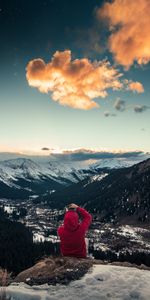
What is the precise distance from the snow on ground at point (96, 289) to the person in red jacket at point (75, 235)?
3.10m

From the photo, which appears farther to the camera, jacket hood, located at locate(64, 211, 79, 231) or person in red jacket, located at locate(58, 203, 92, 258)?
person in red jacket, located at locate(58, 203, 92, 258)

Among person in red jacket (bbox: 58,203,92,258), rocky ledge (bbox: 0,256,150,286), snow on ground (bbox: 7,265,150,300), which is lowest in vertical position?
snow on ground (bbox: 7,265,150,300)

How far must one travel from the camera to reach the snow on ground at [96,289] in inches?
502

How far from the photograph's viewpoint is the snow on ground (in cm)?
1275

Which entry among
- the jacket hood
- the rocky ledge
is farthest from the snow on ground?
the jacket hood

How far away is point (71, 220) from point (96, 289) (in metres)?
4.64

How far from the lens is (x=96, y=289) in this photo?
1346cm

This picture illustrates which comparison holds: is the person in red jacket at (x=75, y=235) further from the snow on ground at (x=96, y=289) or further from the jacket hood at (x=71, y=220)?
the snow on ground at (x=96, y=289)

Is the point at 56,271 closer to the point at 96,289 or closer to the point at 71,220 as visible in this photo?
the point at 96,289

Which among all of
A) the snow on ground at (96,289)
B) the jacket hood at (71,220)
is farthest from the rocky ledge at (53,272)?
the jacket hood at (71,220)

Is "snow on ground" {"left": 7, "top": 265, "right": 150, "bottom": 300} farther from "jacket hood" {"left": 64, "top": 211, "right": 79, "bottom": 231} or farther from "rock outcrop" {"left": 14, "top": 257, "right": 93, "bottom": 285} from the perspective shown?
"jacket hood" {"left": 64, "top": 211, "right": 79, "bottom": 231}

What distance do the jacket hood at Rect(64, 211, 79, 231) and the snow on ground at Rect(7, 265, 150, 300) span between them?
3050mm

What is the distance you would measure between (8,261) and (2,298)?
156m

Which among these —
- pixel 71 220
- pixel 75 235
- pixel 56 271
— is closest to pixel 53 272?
pixel 56 271
